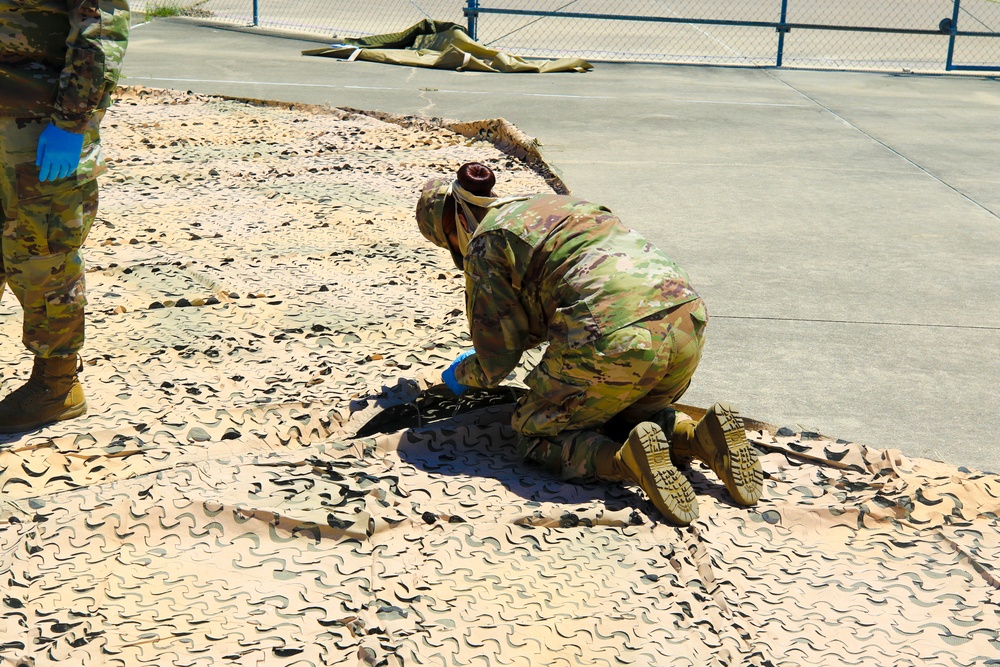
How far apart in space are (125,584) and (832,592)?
187 cm

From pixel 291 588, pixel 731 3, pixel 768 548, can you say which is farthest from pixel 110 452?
pixel 731 3

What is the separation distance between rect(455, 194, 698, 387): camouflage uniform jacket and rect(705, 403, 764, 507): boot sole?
14.7 inches

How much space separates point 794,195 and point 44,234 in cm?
507

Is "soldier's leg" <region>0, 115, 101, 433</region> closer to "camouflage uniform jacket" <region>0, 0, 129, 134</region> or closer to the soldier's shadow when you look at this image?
"camouflage uniform jacket" <region>0, 0, 129, 134</region>

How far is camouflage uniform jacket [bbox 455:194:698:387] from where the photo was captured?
3.11 meters

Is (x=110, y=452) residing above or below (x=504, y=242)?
below

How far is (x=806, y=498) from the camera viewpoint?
128 inches

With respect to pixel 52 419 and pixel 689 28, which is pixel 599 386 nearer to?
pixel 52 419

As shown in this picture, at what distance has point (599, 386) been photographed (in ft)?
10.3

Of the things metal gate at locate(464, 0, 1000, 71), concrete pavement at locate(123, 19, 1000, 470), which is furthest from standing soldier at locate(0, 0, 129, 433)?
metal gate at locate(464, 0, 1000, 71)

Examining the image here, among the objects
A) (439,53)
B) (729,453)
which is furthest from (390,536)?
(439,53)

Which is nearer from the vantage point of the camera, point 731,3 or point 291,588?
point 291,588

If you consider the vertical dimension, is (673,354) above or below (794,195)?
above

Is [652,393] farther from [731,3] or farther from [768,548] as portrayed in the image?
[731,3]
